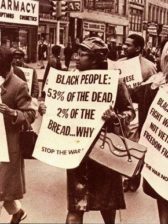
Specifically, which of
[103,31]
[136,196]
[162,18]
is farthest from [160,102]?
[162,18]

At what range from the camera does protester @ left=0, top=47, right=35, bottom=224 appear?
198 inches

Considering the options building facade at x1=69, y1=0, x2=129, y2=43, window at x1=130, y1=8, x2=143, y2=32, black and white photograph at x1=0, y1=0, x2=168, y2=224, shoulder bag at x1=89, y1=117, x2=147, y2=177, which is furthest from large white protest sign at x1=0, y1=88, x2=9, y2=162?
window at x1=130, y1=8, x2=143, y2=32

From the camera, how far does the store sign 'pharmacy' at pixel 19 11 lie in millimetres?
21734

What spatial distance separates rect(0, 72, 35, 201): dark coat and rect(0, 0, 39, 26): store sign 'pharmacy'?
15995mm

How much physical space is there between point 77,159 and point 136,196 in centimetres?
284

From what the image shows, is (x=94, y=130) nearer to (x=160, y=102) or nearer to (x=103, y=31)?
(x=160, y=102)

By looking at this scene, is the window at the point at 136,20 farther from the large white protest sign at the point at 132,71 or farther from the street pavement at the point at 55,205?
the street pavement at the point at 55,205

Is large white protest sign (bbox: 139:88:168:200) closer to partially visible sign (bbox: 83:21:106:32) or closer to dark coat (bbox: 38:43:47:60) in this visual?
dark coat (bbox: 38:43:47:60)

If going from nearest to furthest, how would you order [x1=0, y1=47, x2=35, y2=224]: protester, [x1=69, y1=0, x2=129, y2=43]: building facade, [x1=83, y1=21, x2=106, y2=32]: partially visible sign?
[x1=0, y1=47, x2=35, y2=224]: protester → [x1=69, y1=0, x2=129, y2=43]: building facade → [x1=83, y1=21, x2=106, y2=32]: partially visible sign

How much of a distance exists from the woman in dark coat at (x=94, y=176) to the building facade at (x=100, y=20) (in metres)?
Answer: 45.2

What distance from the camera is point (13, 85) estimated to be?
16.9 ft

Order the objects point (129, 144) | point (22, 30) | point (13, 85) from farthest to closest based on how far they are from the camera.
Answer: point (22, 30)
point (13, 85)
point (129, 144)

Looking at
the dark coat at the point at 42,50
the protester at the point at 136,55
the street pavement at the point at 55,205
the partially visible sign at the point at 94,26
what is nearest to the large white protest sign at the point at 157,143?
the street pavement at the point at 55,205

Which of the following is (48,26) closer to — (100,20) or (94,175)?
(100,20)
